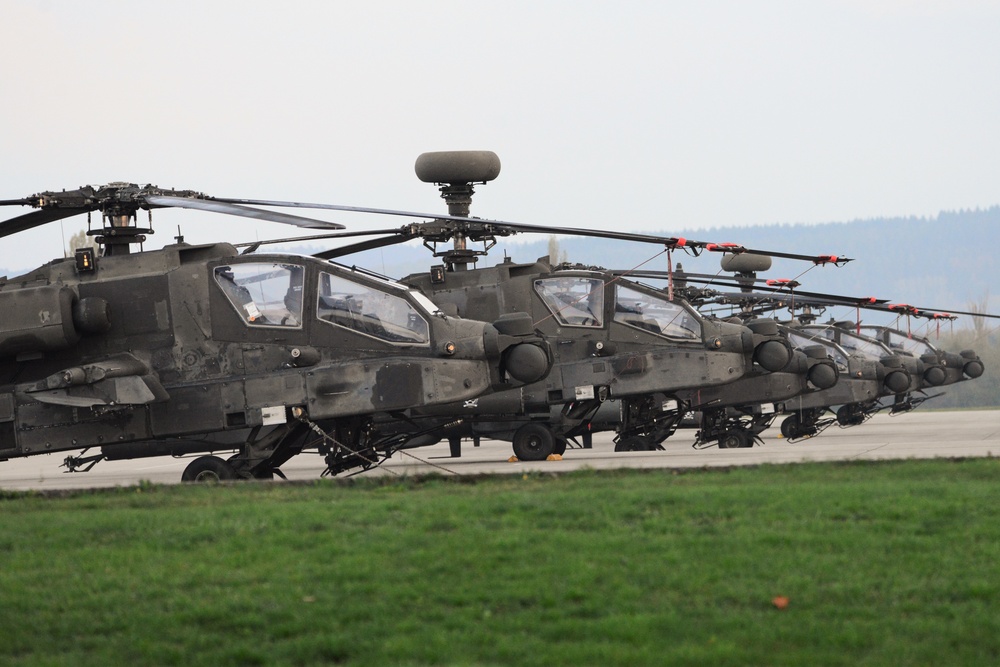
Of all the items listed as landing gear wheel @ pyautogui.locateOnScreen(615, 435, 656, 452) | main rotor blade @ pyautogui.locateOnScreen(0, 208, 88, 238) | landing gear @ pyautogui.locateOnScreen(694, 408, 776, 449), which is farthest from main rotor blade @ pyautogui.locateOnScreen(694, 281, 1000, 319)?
main rotor blade @ pyautogui.locateOnScreen(0, 208, 88, 238)

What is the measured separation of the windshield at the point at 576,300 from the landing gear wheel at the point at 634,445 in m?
3.52

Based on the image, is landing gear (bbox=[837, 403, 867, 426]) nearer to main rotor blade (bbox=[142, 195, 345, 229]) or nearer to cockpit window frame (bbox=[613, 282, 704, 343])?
cockpit window frame (bbox=[613, 282, 704, 343])

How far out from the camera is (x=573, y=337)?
18312 mm

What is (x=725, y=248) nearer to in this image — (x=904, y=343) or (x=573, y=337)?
(x=573, y=337)

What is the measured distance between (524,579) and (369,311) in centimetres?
712

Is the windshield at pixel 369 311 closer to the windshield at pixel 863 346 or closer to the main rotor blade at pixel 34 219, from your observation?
the main rotor blade at pixel 34 219

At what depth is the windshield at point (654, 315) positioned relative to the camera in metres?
18.6

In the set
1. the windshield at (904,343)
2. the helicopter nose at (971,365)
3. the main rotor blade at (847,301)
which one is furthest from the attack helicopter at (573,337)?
the helicopter nose at (971,365)

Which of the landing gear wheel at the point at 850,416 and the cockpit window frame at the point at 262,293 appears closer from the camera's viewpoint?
the cockpit window frame at the point at 262,293

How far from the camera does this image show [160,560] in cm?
717

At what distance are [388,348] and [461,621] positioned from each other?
751 centimetres

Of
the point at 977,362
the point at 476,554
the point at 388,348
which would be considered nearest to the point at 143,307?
the point at 388,348

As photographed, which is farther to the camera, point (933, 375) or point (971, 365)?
point (971, 365)

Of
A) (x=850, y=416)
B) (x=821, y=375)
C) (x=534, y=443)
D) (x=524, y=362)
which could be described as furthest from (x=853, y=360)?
(x=524, y=362)
